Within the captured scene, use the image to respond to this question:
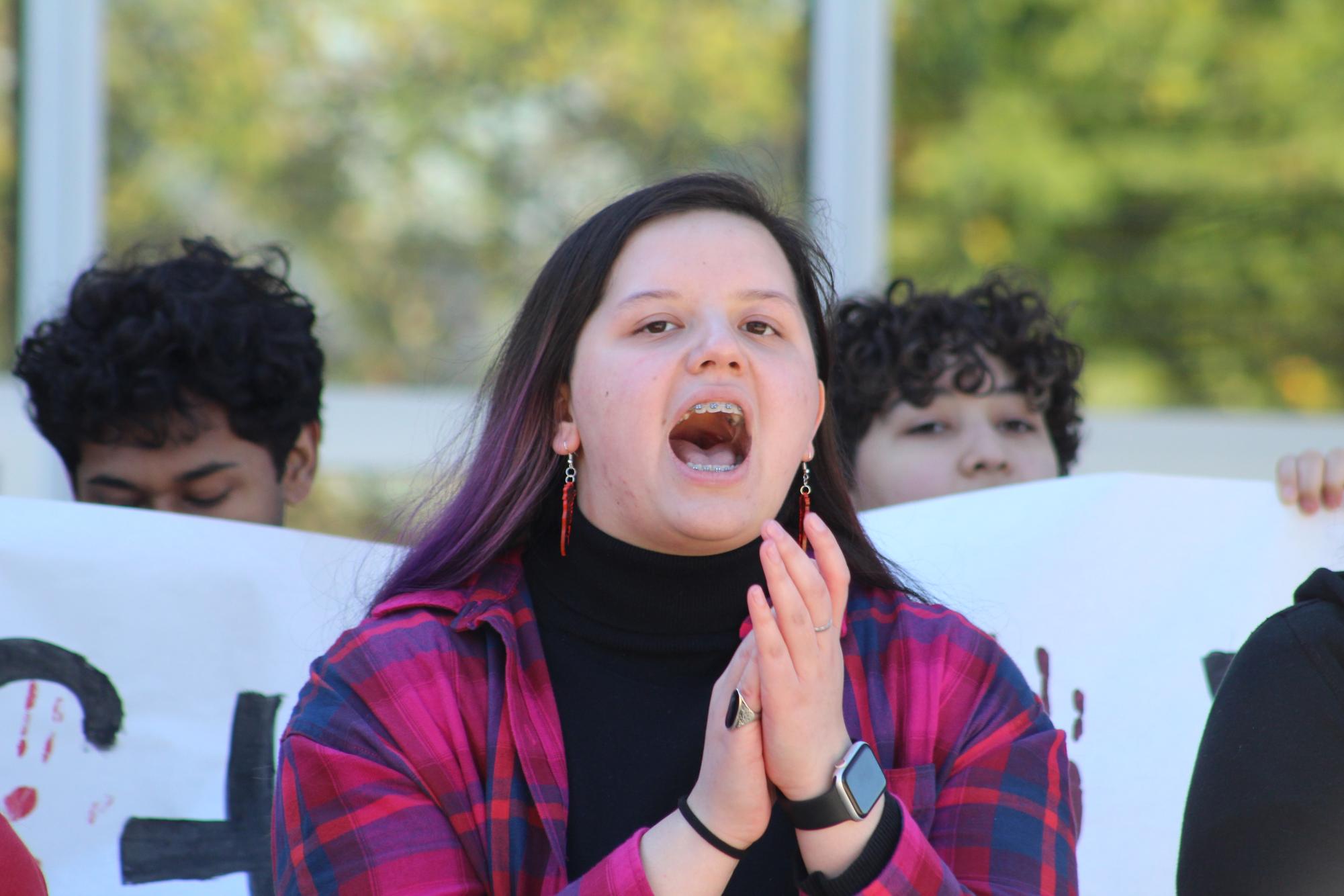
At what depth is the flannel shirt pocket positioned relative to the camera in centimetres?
181

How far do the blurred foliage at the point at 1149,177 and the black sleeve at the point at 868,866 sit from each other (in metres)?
3.58

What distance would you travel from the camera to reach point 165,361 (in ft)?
10.0

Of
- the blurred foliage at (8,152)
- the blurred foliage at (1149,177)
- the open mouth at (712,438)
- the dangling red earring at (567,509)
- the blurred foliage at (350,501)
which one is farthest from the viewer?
the blurred foliage at (1149,177)

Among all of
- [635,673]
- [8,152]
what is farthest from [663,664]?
[8,152]

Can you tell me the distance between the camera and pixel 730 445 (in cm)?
205

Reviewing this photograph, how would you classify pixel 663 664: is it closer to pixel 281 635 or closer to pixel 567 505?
pixel 567 505

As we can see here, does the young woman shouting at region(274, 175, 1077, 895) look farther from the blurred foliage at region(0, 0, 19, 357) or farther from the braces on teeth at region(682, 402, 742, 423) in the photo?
the blurred foliage at region(0, 0, 19, 357)

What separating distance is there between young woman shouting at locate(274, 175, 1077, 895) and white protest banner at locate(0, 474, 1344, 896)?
43 cm

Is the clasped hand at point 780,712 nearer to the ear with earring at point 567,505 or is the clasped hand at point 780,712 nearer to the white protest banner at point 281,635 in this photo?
the ear with earring at point 567,505

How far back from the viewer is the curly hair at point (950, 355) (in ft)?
10.7

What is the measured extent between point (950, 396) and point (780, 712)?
1.74m

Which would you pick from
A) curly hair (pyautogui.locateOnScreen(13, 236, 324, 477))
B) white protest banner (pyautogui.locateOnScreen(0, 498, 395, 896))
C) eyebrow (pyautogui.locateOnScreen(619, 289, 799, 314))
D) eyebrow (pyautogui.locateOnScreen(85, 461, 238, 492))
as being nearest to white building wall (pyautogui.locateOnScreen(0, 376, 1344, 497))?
curly hair (pyautogui.locateOnScreen(13, 236, 324, 477))

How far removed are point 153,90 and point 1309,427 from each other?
157 inches

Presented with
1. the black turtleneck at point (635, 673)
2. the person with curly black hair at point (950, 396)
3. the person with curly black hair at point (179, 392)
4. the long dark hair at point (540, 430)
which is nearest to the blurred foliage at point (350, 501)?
the person with curly black hair at point (179, 392)
